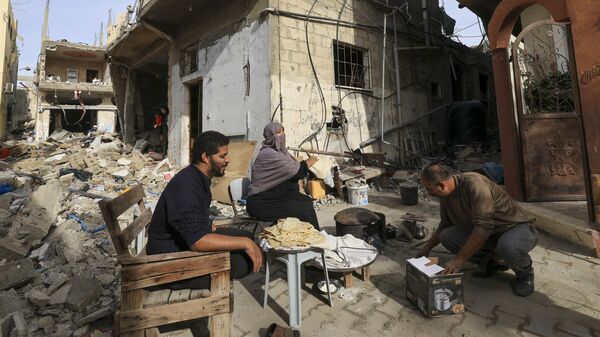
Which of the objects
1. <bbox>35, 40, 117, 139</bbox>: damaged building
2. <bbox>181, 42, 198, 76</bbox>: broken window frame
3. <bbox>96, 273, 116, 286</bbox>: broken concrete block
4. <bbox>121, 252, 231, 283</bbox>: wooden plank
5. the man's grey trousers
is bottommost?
<bbox>96, 273, 116, 286</bbox>: broken concrete block

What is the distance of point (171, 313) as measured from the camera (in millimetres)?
1688

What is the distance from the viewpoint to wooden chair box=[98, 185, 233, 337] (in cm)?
161

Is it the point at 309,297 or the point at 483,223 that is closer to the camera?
the point at 483,223

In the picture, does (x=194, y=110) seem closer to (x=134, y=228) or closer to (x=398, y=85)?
(x=398, y=85)

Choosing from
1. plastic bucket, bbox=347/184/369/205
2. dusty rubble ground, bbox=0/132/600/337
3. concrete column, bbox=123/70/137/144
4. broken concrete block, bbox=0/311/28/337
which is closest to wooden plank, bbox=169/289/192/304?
dusty rubble ground, bbox=0/132/600/337

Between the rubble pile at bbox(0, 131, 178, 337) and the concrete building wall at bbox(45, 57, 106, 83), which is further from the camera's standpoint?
the concrete building wall at bbox(45, 57, 106, 83)

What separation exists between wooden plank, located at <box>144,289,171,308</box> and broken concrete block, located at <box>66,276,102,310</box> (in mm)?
1279

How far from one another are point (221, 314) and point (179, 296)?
0.29m

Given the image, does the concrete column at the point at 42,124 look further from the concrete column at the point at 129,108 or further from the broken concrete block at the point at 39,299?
the broken concrete block at the point at 39,299

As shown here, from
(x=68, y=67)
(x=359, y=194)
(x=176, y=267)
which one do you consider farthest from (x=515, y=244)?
(x=68, y=67)

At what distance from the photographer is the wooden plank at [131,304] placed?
5.24 ft

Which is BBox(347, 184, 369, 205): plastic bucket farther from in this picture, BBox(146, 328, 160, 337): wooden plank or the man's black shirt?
BBox(146, 328, 160, 337): wooden plank

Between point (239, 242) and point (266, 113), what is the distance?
18.2 feet

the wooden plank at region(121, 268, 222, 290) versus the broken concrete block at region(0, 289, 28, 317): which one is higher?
the wooden plank at region(121, 268, 222, 290)
